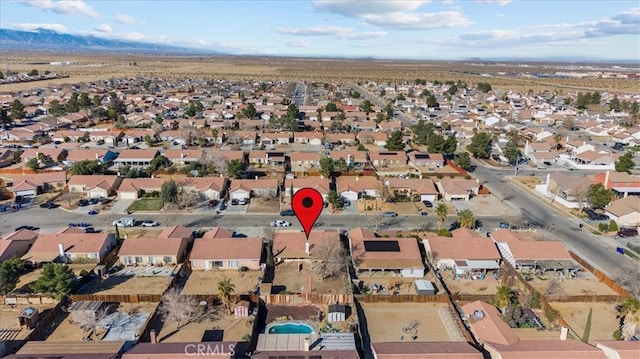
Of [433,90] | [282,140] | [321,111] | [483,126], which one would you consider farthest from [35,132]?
[433,90]

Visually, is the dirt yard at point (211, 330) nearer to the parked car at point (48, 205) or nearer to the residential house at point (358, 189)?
the residential house at point (358, 189)

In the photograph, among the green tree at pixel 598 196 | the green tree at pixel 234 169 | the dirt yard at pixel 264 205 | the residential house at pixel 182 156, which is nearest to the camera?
the green tree at pixel 598 196

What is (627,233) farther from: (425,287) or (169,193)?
(169,193)

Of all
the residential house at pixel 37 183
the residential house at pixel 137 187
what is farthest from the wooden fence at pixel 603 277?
the residential house at pixel 37 183

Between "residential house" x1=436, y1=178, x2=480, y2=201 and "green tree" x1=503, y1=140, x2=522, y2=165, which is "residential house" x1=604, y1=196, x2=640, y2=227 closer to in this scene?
"residential house" x1=436, y1=178, x2=480, y2=201

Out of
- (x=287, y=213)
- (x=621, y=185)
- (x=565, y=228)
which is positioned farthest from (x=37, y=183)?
(x=621, y=185)
